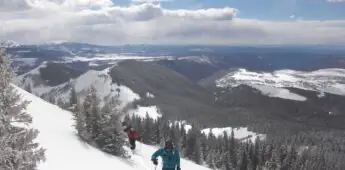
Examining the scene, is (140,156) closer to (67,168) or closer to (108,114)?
(108,114)

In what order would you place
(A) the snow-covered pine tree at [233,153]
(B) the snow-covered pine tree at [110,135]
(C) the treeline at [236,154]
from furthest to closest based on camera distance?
1. (A) the snow-covered pine tree at [233,153]
2. (C) the treeline at [236,154]
3. (B) the snow-covered pine tree at [110,135]

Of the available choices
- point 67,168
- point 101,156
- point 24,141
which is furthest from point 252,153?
point 24,141

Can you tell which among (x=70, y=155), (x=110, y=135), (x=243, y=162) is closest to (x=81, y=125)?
(x=110, y=135)

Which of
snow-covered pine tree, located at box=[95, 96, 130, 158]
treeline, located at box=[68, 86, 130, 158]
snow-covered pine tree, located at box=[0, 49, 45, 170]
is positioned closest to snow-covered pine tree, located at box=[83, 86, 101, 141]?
treeline, located at box=[68, 86, 130, 158]

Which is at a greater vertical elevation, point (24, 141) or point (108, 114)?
point (24, 141)

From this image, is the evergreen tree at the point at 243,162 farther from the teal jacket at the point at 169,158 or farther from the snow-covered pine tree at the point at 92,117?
the teal jacket at the point at 169,158

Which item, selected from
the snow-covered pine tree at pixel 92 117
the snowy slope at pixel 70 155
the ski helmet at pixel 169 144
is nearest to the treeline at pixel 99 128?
the snow-covered pine tree at pixel 92 117

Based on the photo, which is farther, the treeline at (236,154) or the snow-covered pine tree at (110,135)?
the treeline at (236,154)

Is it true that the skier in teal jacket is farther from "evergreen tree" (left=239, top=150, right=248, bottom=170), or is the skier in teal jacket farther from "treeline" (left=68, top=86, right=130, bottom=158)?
"evergreen tree" (left=239, top=150, right=248, bottom=170)
